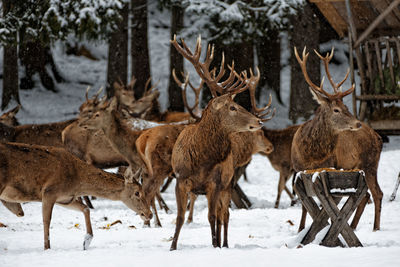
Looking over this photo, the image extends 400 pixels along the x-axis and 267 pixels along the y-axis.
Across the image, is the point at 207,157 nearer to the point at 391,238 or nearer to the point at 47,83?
the point at 391,238

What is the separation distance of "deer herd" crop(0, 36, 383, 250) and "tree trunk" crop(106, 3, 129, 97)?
282 inches

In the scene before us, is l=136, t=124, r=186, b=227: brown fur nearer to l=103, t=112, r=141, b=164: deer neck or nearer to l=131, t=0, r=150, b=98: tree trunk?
l=103, t=112, r=141, b=164: deer neck

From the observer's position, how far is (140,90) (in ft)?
64.6

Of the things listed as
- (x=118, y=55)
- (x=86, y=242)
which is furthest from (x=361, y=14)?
(x=118, y=55)

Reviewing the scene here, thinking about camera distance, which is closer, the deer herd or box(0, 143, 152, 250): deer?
the deer herd

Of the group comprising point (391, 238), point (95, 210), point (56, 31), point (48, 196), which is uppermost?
point (56, 31)

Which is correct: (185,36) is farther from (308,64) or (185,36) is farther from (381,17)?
(381,17)

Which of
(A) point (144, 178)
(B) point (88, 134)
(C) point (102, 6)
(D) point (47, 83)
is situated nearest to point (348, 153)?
(A) point (144, 178)

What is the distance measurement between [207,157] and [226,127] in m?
0.39

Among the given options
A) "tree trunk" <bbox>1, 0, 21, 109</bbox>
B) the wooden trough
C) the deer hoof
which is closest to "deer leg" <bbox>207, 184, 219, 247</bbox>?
the wooden trough

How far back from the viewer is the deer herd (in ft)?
22.0

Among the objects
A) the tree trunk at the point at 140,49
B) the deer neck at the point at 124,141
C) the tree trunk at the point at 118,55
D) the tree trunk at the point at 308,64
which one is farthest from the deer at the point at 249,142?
the tree trunk at the point at 118,55

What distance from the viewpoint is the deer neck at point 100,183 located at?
7.39 m

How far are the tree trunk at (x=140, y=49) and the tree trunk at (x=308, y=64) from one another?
174 inches
